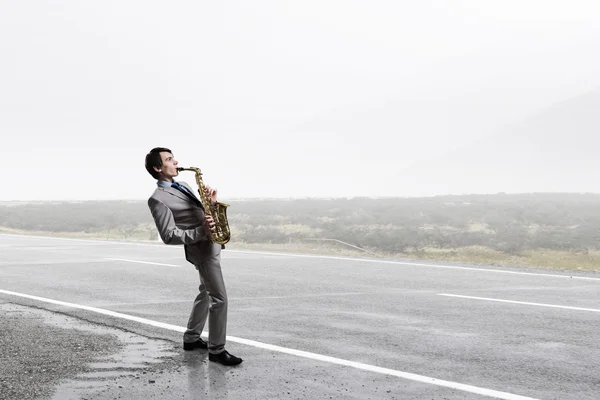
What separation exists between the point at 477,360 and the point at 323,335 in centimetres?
175

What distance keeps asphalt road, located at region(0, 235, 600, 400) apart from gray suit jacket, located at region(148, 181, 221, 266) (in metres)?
0.93

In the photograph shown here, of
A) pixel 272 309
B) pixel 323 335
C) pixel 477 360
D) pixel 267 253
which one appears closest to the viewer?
pixel 477 360

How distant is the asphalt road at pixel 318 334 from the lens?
19.5ft

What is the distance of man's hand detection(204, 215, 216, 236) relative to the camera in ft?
20.9

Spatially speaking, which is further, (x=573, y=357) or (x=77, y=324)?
(x=77, y=324)

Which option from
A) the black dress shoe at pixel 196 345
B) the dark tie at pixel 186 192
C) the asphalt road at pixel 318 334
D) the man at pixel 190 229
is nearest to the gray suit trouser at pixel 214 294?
the man at pixel 190 229

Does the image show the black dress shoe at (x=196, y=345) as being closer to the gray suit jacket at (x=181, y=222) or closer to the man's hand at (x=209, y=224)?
the gray suit jacket at (x=181, y=222)

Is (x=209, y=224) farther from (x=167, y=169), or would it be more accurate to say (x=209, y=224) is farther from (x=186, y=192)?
(x=167, y=169)

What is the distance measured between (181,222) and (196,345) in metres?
1.24

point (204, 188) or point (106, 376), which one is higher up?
point (204, 188)

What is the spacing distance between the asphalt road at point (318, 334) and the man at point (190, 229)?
311 mm

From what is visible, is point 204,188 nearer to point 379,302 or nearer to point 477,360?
point 477,360

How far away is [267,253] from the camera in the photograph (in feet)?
61.4

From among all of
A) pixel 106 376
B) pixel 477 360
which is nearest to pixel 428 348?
pixel 477 360
